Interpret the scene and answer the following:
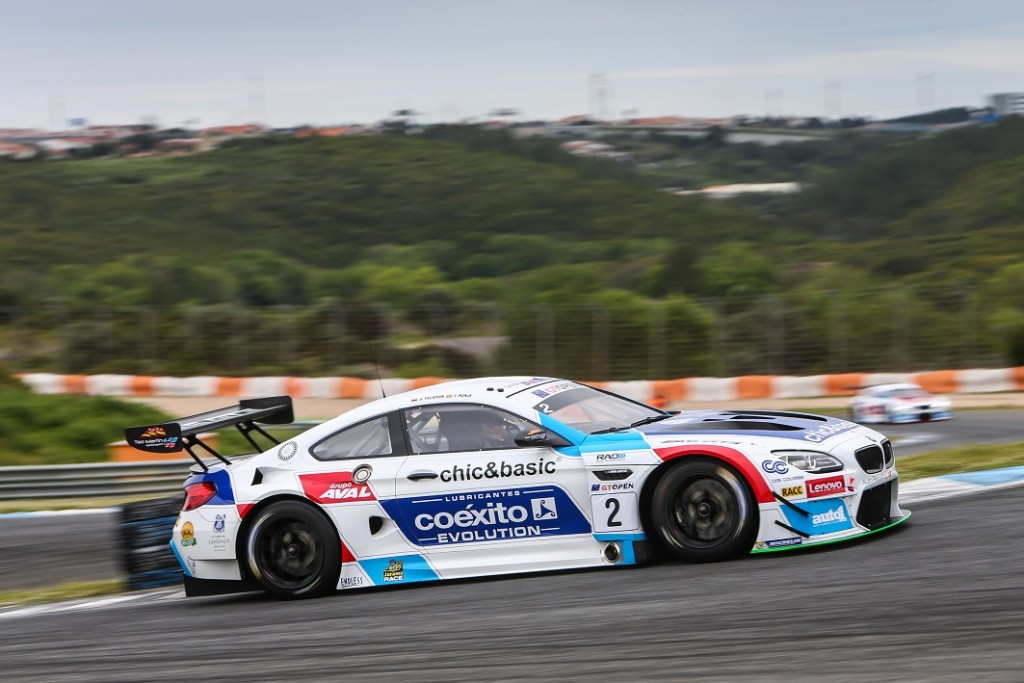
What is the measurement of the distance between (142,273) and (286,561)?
47.9m

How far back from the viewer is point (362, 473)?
293 inches

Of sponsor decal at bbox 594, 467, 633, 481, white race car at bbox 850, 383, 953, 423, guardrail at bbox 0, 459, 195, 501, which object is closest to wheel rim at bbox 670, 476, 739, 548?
sponsor decal at bbox 594, 467, 633, 481

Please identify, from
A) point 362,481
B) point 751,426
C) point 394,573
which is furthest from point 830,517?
point 362,481

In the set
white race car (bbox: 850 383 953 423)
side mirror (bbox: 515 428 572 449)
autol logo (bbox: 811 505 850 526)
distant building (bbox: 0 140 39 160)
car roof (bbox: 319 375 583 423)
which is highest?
distant building (bbox: 0 140 39 160)

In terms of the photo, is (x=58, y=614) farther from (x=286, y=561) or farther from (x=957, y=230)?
(x=957, y=230)

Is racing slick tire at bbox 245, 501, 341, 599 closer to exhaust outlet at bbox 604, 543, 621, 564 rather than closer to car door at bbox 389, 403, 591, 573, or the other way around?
car door at bbox 389, 403, 591, 573

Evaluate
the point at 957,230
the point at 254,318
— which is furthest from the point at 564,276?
the point at 957,230

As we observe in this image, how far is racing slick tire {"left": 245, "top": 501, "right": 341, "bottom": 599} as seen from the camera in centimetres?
743

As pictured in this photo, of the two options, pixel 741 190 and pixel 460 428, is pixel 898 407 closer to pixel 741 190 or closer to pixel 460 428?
pixel 460 428

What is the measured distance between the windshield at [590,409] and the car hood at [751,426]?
264 millimetres

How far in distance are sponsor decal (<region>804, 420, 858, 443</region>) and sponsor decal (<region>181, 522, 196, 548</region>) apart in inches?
159

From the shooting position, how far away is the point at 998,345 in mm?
25078

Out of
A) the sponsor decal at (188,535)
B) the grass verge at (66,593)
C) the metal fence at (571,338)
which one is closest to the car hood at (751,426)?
the sponsor decal at (188,535)

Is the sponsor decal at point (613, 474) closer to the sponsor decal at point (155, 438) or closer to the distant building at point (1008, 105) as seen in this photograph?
the sponsor decal at point (155, 438)
